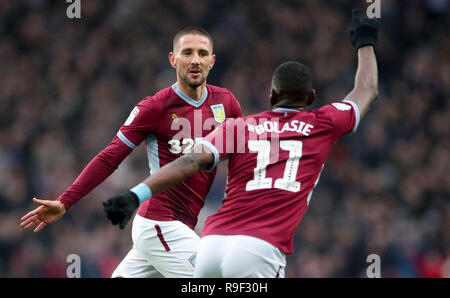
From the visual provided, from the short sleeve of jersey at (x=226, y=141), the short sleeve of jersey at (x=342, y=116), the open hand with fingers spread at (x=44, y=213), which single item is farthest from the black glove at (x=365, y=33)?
the open hand with fingers spread at (x=44, y=213)

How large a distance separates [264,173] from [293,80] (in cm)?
65

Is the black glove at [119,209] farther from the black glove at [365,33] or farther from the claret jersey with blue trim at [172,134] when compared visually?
the black glove at [365,33]

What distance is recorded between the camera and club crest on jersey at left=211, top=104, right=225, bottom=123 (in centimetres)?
586

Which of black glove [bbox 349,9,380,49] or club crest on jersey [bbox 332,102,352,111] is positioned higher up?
black glove [bbox 349,9,380,49]

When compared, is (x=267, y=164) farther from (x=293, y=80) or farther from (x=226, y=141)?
(x=293, y=80)

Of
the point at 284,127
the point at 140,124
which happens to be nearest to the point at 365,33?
the point at 284,127

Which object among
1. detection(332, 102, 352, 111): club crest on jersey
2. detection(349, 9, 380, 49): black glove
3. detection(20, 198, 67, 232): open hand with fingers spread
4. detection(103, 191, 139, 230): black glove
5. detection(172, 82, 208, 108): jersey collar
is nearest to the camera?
detection(103, 191, 139, 230): black glove

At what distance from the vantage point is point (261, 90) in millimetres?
13188

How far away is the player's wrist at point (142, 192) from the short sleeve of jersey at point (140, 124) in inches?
58.7

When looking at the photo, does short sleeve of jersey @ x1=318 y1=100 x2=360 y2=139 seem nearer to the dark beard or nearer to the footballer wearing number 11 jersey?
the footballer wearing number 11 jersey

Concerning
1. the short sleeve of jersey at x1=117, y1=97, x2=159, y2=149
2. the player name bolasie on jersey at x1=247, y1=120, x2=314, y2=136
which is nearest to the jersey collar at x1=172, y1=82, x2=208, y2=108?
the short sleeve of jersey at x1=117, y1=97, x2=159, y2=149

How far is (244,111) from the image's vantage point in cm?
1258

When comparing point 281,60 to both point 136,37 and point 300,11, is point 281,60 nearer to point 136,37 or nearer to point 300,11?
point 300,11

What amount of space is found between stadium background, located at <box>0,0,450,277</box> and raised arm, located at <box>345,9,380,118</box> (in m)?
5.40
